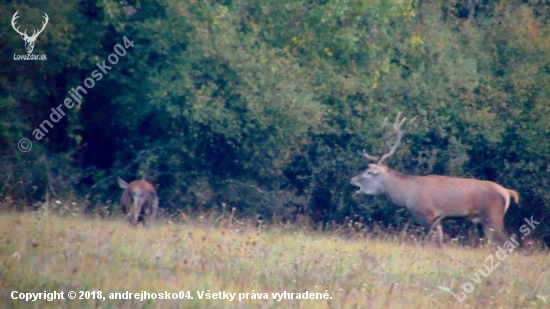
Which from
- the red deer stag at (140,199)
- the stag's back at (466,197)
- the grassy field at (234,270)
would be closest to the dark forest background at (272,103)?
the red deer stag at (140,199)

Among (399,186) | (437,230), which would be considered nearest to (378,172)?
(399,186)

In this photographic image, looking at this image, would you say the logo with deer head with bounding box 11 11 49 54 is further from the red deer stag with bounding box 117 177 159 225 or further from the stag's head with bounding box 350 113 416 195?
the stag's head with bounding box 350 113 416 195

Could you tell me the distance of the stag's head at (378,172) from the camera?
46.4 ft

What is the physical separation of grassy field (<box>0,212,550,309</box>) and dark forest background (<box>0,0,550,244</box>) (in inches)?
188

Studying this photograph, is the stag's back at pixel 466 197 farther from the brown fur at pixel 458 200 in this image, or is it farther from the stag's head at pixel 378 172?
the stag's head at pixel 378 172

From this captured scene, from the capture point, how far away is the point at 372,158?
14.3 metres

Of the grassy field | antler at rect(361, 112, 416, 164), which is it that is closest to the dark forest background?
antler at rect(361, 112, 416, 164)

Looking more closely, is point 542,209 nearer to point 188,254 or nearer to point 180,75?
point 180,75

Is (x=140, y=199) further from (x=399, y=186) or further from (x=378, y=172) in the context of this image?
(x=399, y=186)

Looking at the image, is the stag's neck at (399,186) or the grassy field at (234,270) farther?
the stag's neck at (399,186)

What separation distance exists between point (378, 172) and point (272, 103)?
2424 mm

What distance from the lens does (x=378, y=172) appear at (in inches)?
565

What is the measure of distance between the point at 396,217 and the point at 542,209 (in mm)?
2925

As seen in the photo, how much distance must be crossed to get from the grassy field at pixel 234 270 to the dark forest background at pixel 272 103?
A: 4774mm
